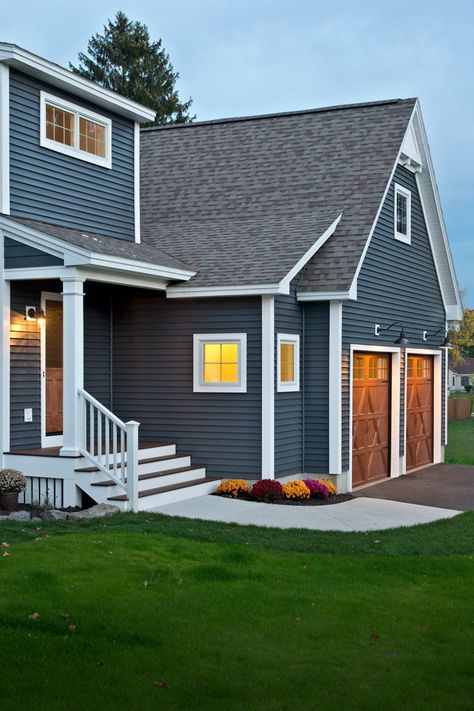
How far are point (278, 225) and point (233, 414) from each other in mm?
3517

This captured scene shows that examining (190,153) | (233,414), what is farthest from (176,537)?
(190,153)

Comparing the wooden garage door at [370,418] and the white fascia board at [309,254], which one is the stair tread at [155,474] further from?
the wooden garage door at [370,418]

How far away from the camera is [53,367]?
12.5m

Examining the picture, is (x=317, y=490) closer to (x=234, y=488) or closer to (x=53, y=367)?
A: (x=234, y=488)

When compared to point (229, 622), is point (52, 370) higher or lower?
higher

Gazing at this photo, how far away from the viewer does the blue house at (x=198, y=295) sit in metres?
11.4

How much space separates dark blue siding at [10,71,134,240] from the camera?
1178 cm

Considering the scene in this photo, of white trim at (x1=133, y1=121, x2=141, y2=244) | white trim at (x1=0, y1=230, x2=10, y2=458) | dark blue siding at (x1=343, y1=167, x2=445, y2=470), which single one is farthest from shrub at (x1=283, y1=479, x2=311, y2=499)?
white trim at (x1=133, y1=121, x2=141, y2=244)

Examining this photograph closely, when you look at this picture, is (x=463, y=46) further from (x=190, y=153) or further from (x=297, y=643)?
(x=297, y=643)

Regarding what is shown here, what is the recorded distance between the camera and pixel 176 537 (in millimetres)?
9102

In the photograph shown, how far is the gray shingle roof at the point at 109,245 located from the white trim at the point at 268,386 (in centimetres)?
145

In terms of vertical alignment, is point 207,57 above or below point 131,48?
above

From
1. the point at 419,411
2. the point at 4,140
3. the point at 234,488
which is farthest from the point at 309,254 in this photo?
the point at 419,411

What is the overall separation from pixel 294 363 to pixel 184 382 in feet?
5.67
